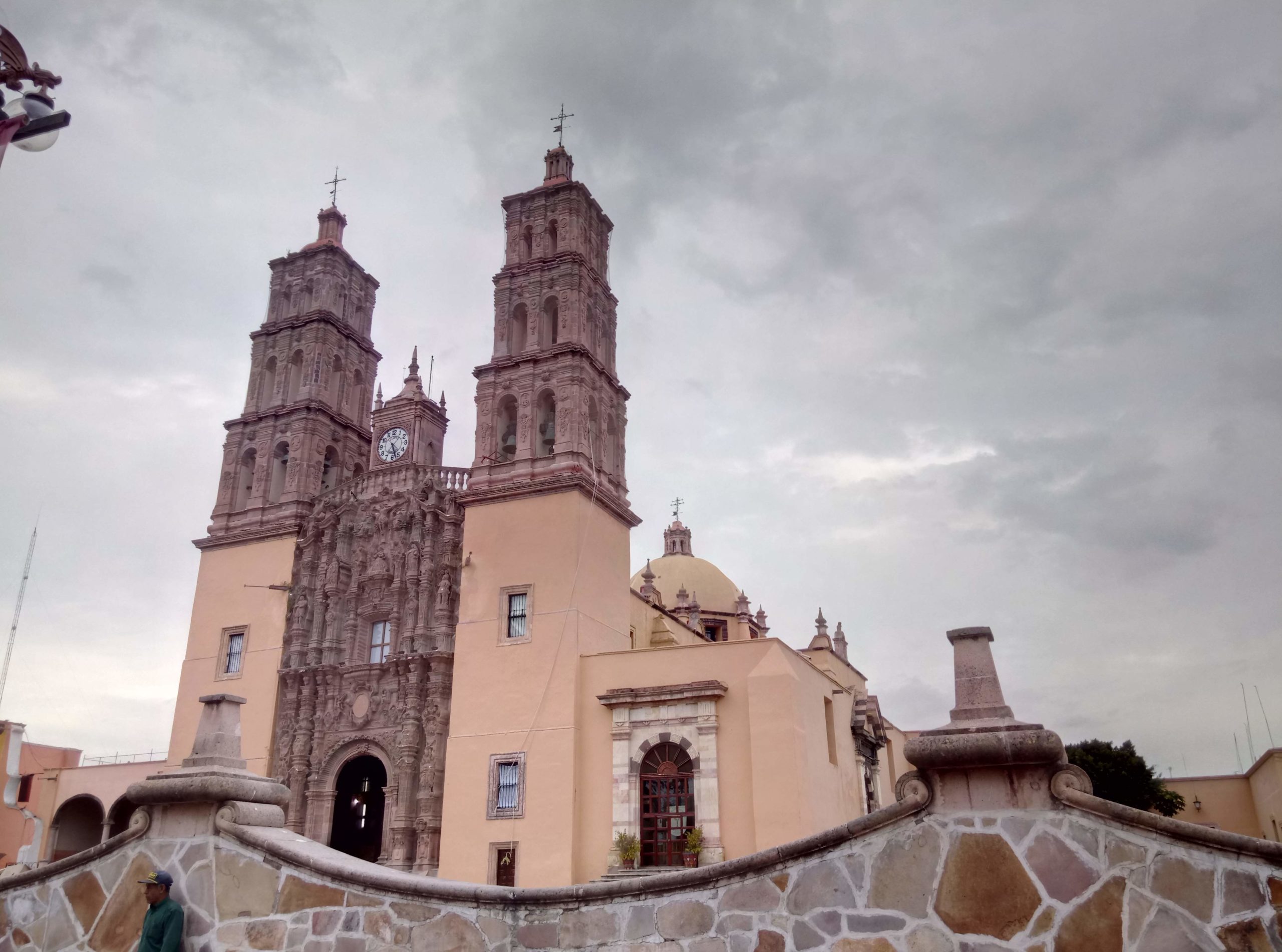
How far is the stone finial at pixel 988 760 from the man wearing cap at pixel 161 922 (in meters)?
4.92

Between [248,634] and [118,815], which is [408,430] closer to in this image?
[248,634]

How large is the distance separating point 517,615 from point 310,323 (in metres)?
12.4

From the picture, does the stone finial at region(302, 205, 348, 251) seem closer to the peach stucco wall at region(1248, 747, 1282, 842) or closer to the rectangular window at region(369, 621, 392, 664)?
the rectangular window at region(369, 621, 392, 664)

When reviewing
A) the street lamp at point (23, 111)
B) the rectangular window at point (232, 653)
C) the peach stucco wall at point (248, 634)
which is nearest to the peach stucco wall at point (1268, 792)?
the peach stucco wall at point (248, 634)

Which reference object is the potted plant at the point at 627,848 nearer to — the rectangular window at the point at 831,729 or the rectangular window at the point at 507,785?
the rectangular window at the point at 507,785

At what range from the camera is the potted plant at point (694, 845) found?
62.3ft

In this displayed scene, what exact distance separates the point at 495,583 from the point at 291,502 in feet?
24.3

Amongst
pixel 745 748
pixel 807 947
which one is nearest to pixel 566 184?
pixel 745 748

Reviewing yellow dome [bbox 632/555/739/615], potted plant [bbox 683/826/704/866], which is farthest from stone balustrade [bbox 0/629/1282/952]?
yellow dome [bbox 632/555/739/615]

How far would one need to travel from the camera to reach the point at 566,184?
2777 cm

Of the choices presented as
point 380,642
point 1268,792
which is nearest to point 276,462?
point 380,642

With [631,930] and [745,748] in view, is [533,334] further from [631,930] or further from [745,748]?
[631,930]

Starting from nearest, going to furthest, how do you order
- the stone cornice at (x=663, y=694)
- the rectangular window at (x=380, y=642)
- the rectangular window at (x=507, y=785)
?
the stone cornice at (x=663, y=694) < the rectangular window at (x=507, y=785) < the rectangular window at (x=380, y=642)

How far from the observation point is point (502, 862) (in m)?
20.4
